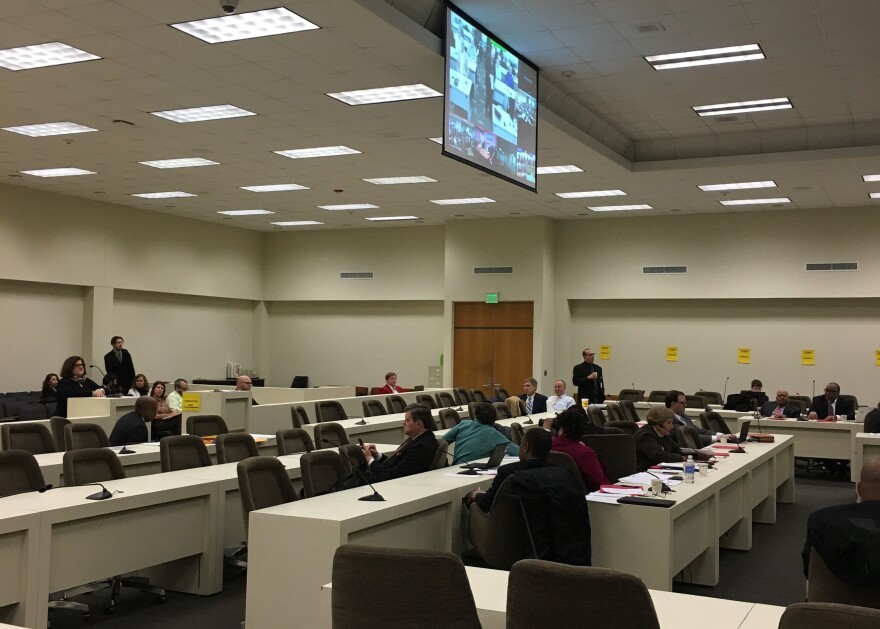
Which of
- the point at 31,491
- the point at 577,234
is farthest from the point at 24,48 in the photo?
the point at 577,234

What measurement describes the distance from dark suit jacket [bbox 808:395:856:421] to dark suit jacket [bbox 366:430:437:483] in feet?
27.5

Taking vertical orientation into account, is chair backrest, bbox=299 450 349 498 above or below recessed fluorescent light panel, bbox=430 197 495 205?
below

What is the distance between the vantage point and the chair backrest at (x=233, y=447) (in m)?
6.52

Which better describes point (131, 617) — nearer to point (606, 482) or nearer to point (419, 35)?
point (606, 482)

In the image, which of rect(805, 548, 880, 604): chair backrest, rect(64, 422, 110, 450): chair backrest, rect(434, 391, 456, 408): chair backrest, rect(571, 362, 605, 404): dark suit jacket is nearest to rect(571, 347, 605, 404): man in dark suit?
rect(571, 362, 605, 404): dark suit jacket

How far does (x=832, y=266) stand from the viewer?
1514 centimetres

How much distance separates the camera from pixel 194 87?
8719mm

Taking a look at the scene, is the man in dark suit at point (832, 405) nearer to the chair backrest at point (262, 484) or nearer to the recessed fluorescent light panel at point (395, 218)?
the recessed fluorescent light panel at point (395, 218)

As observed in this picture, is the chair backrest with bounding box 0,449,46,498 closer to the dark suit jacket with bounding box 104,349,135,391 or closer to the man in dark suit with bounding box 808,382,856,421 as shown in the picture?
the dark suit jacket with bounding box 104,349,135,391

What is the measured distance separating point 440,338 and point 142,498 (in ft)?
45.6

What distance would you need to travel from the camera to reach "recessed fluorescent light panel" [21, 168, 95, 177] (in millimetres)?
13023

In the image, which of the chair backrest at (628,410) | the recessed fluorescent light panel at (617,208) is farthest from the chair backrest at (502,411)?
the recessed fluorescent light panel at (617,208)

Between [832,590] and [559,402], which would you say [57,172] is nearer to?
[559,402]

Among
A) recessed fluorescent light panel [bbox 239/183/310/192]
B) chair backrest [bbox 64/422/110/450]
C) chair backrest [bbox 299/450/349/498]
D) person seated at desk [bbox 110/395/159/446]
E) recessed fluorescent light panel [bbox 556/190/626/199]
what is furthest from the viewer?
recessed fluorescent light panel [bbox 556/190/626/199]
